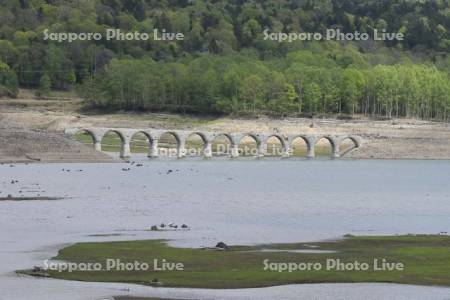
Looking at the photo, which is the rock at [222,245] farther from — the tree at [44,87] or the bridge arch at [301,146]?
the tree at [44,87]

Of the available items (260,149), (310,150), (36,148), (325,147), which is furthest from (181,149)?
(36,148)

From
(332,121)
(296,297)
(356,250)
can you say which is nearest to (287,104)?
(332,121)

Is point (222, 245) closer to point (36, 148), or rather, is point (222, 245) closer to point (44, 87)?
point (36, 148)

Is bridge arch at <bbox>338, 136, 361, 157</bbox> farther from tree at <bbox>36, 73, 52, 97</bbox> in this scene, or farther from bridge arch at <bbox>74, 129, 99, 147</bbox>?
tree at <bbox>36, 73, 52, 97</bbox>

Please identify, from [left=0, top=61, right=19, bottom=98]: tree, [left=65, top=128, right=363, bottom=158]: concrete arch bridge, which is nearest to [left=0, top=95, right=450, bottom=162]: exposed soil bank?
[left=65, top=128, right=363, bottom=158]: concrete arch bridge

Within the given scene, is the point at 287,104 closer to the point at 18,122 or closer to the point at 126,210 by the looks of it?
the point at 18,122

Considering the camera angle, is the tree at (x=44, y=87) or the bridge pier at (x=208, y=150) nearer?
the bridge pier at (x=208, y=150)

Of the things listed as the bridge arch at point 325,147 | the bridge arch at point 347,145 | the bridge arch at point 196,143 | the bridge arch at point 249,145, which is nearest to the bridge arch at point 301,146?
the bridge arch at point 325,147
